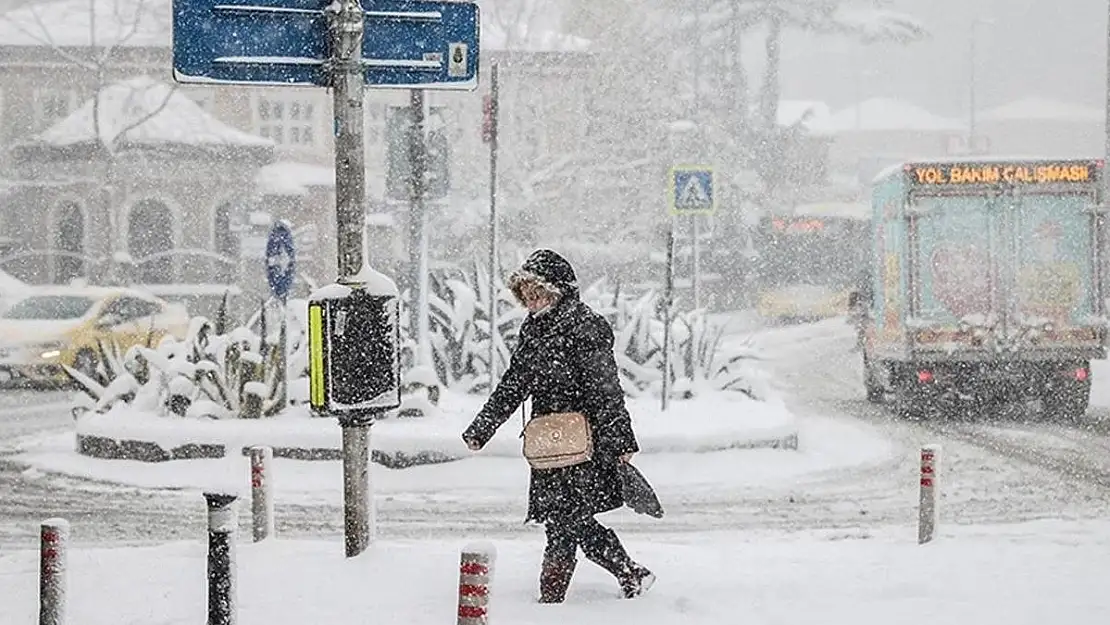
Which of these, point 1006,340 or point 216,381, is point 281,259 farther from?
point 1006,340

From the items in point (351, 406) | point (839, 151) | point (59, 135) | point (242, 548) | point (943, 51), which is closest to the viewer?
point (351, 406)

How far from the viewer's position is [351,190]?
25.9ft

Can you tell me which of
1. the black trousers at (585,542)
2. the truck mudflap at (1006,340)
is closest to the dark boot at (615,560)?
the black trousers at (585,542)

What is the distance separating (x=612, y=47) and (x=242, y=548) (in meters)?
40.5

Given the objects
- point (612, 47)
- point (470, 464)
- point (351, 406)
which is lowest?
point (470, 464)

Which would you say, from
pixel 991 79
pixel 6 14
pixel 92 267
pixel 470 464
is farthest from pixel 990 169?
pixel 991 79

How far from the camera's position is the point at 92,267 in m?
40.8

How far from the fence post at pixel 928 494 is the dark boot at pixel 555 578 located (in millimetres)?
2863

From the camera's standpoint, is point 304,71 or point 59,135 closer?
point 304,71

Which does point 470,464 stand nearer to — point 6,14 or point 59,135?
point 59,135

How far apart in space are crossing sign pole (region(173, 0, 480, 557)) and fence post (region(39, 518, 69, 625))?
65.0 inches

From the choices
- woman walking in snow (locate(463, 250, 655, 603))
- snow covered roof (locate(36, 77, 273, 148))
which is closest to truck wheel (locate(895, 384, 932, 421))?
woman walking in snow (locate(463, 250, 655, 603))

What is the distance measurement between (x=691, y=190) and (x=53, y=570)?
35.5 ft

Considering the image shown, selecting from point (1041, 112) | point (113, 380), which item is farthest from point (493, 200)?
point (1041, 112)
